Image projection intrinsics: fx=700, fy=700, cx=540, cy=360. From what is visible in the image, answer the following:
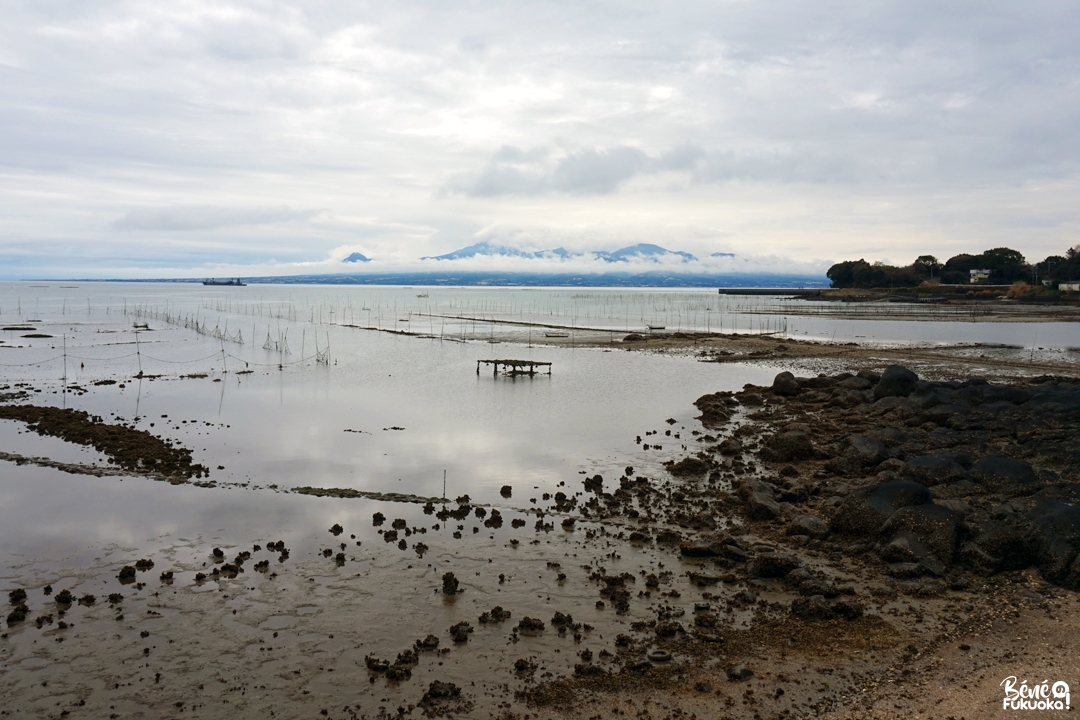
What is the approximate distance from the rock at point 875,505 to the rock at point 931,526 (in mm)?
261

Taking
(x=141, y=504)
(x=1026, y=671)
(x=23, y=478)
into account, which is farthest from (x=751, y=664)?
(x=23, y=478)

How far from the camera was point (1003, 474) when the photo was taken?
15562mm

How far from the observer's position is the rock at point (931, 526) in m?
12.1

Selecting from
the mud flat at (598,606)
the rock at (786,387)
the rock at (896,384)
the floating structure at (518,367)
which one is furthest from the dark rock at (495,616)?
the floating structure at (518,367)

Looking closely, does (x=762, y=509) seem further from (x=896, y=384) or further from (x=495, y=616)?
(x=896, y=384)

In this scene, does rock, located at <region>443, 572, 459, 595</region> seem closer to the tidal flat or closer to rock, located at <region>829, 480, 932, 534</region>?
the tidal flat

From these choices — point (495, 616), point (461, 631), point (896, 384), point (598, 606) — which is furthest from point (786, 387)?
point (461, 631)

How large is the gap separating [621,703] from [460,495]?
8.74 m

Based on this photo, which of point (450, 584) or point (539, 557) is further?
point (539, 557)

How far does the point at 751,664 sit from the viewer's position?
913 cm

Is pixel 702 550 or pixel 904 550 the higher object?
pixel 904 550

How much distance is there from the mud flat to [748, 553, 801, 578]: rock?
70 millimetres

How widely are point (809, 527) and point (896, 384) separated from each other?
50.5 feet

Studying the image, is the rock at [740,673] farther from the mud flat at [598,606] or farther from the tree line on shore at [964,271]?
the tree line on shore at [964,271]
